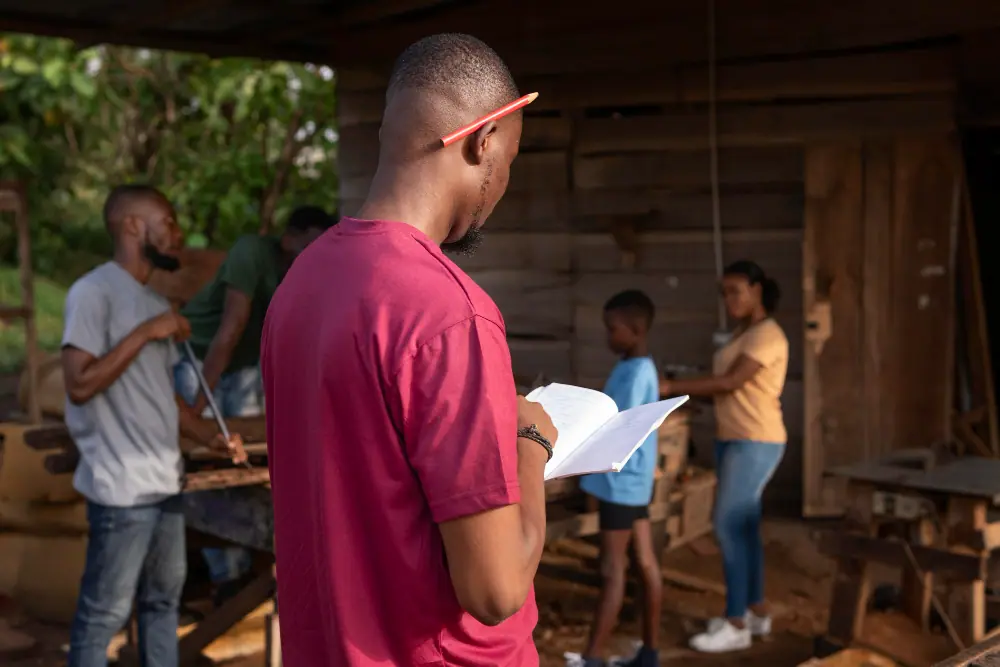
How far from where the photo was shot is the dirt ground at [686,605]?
5.42m

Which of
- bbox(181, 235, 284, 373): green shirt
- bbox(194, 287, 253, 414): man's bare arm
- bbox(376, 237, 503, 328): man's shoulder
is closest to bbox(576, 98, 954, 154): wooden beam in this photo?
bbox(181, 235, 284, 373): green shirt

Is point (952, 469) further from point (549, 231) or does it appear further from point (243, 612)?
point (549, 231)

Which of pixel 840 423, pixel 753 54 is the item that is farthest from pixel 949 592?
pixel 753 54

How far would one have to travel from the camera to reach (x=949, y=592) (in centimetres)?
480

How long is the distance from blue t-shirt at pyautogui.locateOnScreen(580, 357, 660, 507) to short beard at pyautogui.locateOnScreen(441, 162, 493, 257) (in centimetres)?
288

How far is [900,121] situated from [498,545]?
20.6 feet

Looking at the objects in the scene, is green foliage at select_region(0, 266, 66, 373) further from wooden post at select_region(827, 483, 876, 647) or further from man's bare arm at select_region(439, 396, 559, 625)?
man's bare arm at select_region(439, 396, 559, 625)

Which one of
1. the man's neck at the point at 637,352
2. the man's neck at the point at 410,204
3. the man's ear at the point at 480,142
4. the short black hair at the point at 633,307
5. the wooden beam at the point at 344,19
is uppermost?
the wooden beam at the point at 344,19

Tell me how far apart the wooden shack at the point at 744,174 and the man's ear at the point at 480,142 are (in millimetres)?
5530

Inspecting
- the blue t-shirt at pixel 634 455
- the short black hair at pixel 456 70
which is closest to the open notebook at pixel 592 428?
the short black hair at pixel 456 70

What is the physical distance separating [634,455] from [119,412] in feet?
7.31

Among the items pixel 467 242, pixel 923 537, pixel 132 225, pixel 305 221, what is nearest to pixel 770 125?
pixel 923 537

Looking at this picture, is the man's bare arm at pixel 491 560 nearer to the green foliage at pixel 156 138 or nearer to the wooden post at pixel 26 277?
the wooden post at pixel 26 277

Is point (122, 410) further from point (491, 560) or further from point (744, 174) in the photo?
point (744, 174)
